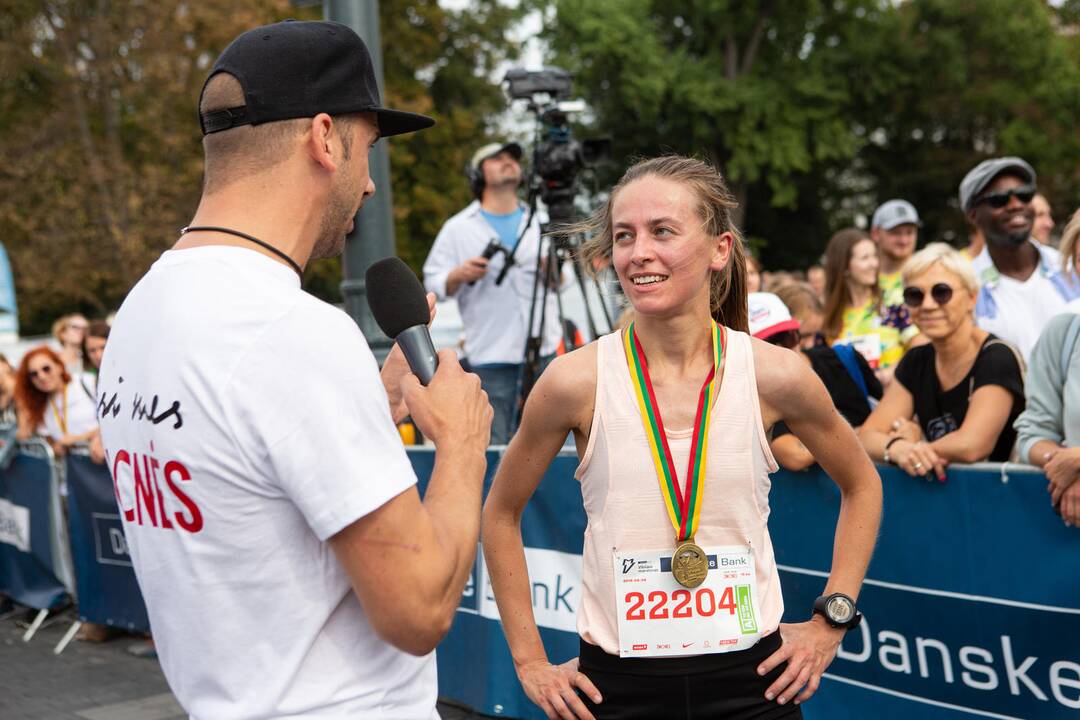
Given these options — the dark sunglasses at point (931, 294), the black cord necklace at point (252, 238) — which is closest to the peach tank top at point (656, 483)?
the black cord necklace at point (252, 238)

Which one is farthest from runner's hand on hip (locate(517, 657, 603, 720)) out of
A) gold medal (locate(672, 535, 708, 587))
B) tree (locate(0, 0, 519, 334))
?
tree (locate(0, 0, 519, 334))

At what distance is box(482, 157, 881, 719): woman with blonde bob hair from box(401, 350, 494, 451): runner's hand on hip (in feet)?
2.58

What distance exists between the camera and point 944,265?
4.76 meters

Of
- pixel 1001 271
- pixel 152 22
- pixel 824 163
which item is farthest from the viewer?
pixel 824 163

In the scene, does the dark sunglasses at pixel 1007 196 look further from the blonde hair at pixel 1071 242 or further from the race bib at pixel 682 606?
the race bib at pixel 682 606

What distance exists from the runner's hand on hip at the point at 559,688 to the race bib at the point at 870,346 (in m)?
4.01

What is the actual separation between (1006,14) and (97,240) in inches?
1003

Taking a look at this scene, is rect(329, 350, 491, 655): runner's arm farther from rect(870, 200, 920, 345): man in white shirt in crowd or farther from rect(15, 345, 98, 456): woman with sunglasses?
rect(15, 345, 98, 456): woman with sunglasses

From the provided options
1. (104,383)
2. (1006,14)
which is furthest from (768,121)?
(104,383)

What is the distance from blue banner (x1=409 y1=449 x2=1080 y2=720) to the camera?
363 cm

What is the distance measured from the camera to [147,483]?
1.79 m

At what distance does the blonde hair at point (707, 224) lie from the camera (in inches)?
110

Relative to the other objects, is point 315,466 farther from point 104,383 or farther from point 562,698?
point 562,698

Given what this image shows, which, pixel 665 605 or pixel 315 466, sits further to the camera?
pixel 665 605
